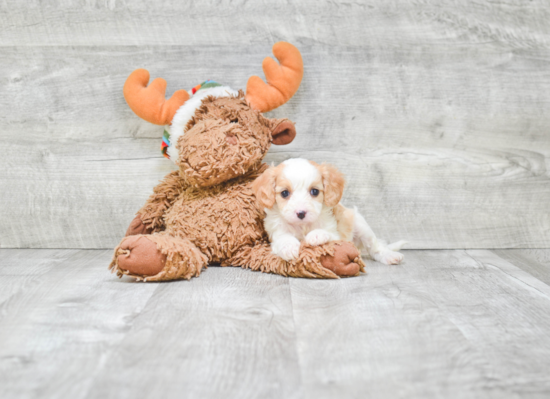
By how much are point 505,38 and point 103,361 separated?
4.84ft

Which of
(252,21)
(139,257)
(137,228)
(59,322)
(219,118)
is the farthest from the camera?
(252,21)

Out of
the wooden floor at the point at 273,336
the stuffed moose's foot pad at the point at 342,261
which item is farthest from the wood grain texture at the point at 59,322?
the stuffed moose's foot pad at the point at 342,261

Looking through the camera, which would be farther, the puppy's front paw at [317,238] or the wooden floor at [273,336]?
the puppy's front paw at [317,238]

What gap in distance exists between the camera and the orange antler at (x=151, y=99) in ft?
4.59

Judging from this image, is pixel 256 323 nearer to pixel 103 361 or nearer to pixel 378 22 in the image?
pixel 103 361

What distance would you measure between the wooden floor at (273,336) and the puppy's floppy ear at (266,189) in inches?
7.4

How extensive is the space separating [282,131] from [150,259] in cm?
51

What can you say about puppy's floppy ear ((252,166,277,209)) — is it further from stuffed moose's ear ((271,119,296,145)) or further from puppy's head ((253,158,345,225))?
stuffed moose's ear ((271,119,296,145))

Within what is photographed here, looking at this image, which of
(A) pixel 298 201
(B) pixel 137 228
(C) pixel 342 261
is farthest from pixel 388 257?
(B) pixel 137 228

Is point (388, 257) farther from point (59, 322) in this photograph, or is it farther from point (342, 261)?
point (59, 322)

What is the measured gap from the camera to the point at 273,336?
2.72 feet

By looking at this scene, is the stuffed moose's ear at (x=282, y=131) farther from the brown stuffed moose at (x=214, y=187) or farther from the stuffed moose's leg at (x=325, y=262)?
the stuffed moose's leg at (x=325, y=262)

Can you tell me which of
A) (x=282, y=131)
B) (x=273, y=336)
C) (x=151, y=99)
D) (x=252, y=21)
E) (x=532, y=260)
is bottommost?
(x=532, y=260)

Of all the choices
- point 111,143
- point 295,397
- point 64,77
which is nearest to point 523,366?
point 295,397
